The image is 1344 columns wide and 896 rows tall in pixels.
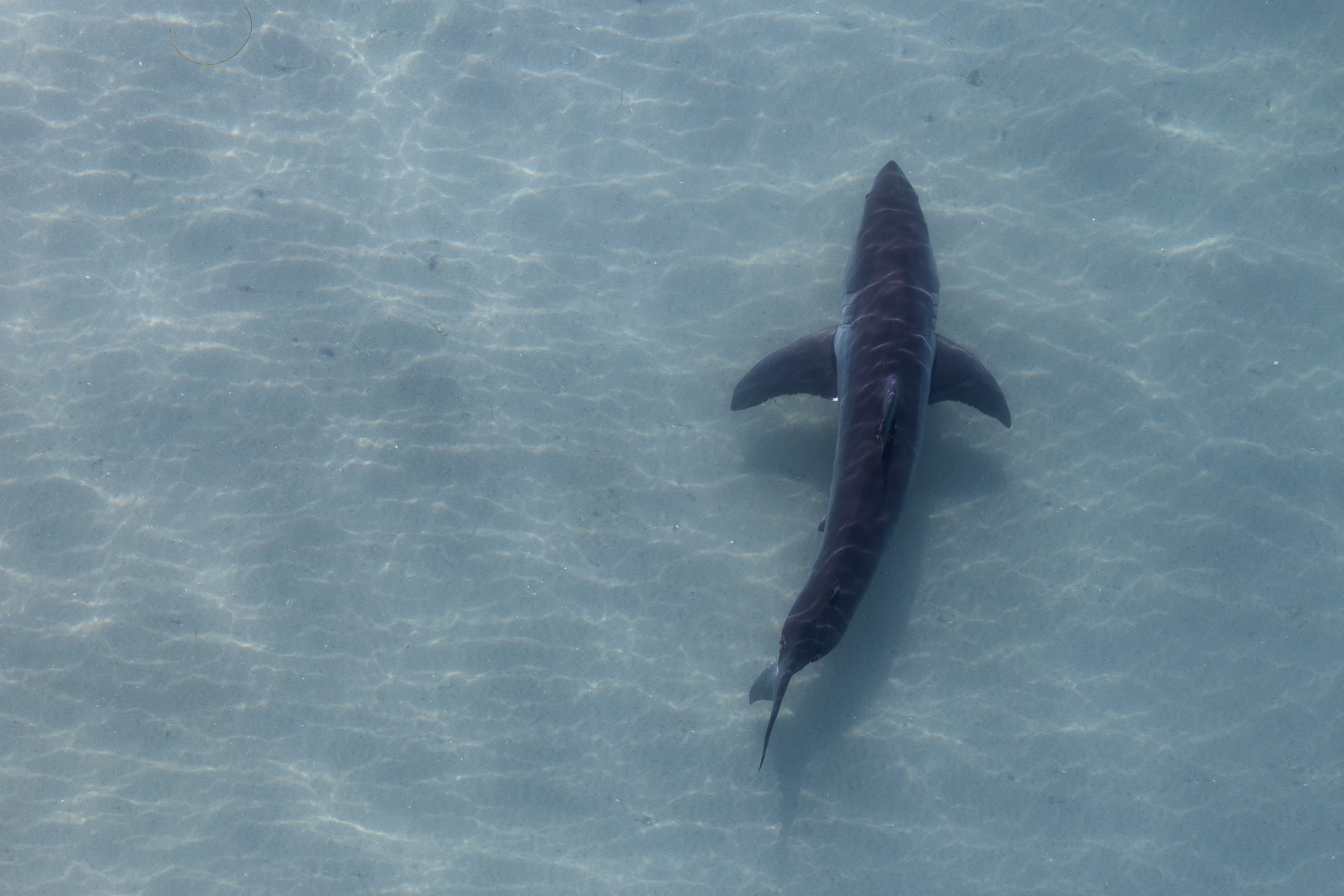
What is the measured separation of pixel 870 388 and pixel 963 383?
1.17m

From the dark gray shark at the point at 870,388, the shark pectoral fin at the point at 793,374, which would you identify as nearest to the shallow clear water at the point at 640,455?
the shark pectoral fin at the point at 793,374

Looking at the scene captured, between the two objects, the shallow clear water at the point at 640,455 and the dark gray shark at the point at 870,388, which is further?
the shallow clear water at the point at 640,455

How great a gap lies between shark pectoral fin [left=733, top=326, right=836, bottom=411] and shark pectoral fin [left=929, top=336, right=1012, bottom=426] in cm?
96

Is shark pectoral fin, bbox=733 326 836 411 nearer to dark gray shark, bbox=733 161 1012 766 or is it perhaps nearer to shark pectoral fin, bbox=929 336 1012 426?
dark gray shark, bbox=733 161 1012 766

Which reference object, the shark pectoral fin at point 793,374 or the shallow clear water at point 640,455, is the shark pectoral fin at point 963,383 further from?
the shark pectoral fin at point 793,374

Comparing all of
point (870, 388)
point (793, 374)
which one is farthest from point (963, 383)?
point (793, 374)

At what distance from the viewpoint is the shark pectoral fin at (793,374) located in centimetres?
685

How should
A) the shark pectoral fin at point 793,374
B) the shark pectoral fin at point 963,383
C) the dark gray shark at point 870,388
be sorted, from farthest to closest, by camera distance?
the shark pectoral fin at point 793,374 < the shark pectoral fin at point 963,383 < the dark gray shark at point 870,388

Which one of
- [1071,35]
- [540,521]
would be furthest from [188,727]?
[1071,35]

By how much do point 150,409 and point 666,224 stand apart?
5897 millimetres

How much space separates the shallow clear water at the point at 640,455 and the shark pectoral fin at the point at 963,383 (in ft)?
1.90

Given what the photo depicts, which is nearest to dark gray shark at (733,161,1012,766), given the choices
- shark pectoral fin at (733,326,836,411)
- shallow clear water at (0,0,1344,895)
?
shark pectoral fin at (733,326,836,411)

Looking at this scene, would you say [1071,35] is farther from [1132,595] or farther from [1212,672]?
[1212,672]

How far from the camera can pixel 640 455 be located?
24.4 ft
